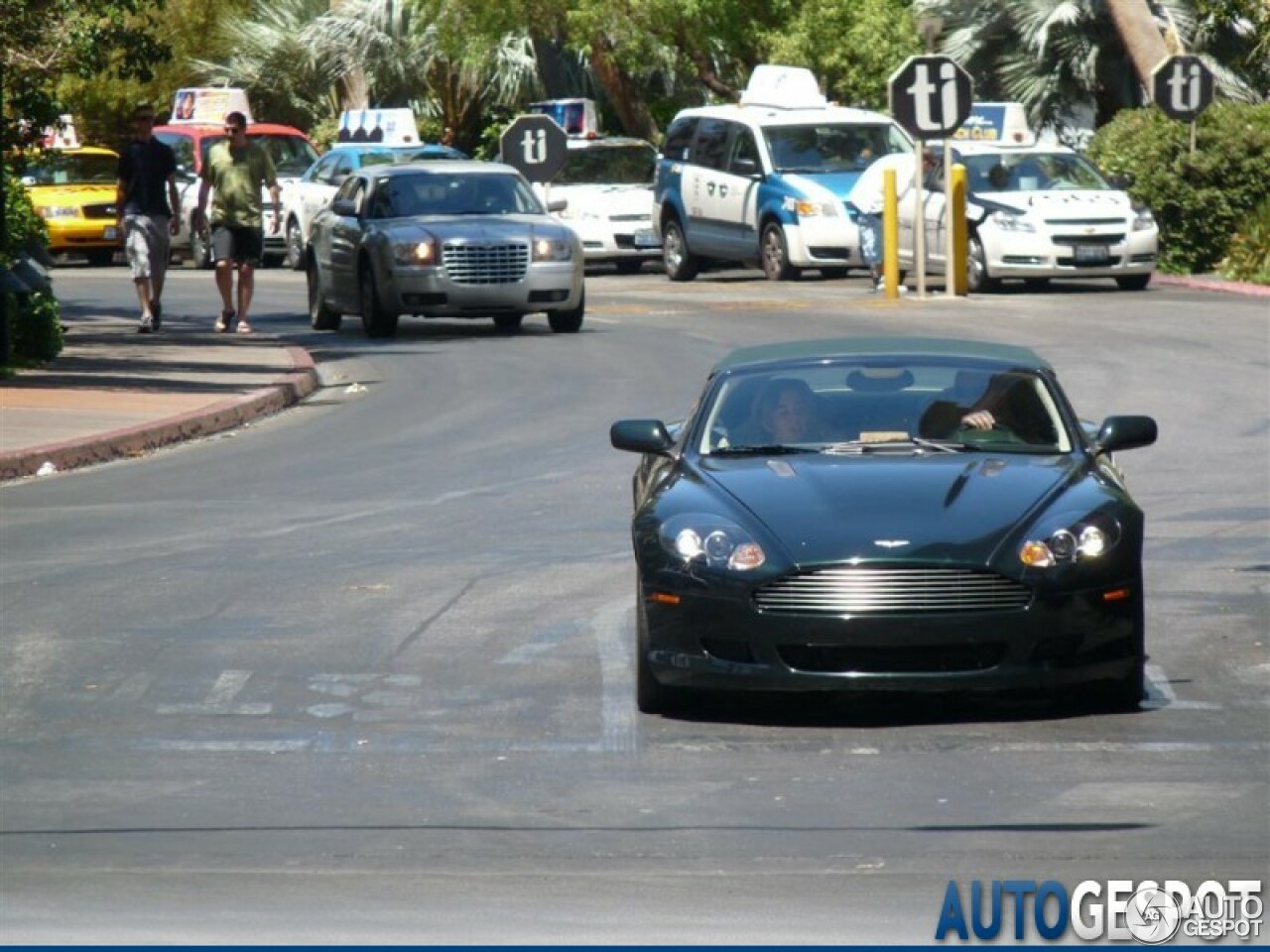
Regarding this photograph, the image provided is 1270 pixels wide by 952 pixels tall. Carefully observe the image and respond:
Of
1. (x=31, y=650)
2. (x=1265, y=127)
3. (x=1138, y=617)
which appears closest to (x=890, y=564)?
(x=1138, y=617)

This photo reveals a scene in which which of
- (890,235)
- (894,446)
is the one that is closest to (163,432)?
(894,446)

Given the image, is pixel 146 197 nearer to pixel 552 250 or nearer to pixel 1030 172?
pixel 552 250

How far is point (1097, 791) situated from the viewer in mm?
8195

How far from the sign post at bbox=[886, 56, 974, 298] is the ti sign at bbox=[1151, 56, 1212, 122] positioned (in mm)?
3827

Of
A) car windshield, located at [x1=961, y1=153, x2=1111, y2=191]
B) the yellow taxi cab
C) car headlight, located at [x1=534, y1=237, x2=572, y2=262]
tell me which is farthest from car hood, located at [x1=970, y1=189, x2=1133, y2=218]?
the yellow taxi cab

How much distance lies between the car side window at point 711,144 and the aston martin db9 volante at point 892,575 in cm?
2510

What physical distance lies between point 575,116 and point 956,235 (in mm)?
13736

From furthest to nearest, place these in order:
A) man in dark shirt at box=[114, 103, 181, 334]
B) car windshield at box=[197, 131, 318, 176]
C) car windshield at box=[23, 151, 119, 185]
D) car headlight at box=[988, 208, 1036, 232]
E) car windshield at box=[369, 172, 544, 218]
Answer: car windshield at box=[23, 151, 119, 185], car windshield at box=[197, 131, 318, 176], car headlight at box=[988, 208, 1036, 232], car windshield at box=[369, 172, 544, 218], man in dark shirt at box=[114, 103, 181, 334]

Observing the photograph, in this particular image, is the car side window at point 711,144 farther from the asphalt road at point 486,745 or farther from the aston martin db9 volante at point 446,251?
the asphalt road at point 486,745

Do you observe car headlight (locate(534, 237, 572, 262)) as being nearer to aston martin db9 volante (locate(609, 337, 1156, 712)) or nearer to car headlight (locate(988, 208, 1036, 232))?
car headlight (locate(988, 208, 1036, 232))

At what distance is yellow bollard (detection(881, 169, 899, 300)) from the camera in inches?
1184

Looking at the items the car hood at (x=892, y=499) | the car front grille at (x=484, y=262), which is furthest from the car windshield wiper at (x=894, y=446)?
the car front grille at (x=484, y=262)

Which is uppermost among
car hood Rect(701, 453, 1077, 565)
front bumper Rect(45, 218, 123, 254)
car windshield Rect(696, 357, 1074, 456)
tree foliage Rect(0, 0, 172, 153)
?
tree foliage Rect(0, 0, 172, 153)

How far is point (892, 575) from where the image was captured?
909 cm
